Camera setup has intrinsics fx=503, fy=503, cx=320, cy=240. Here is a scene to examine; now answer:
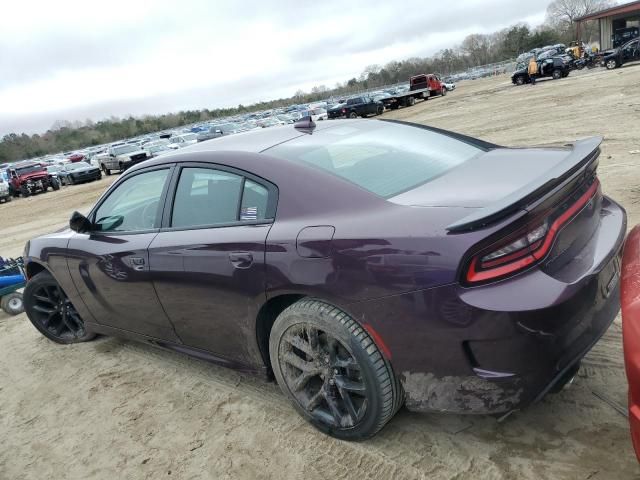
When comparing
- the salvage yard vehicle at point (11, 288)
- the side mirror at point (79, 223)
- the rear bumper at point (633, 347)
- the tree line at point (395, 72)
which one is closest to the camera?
the rear bumper at point (633, 347)

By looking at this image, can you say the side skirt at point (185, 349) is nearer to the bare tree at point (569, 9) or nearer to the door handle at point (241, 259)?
the door handle at point (241, 259)

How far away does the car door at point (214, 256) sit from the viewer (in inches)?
105

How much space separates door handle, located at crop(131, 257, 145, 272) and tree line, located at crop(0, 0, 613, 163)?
3741 inches

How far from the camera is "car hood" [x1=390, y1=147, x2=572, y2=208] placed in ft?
7.38

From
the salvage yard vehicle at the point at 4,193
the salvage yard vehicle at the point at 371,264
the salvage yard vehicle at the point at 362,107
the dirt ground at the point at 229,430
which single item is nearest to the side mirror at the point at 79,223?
the salvage yard vehicle at the point at 371,264

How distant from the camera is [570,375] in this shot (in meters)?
2.16

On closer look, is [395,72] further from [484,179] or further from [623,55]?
[484,179]

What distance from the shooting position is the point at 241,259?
2.68 meters

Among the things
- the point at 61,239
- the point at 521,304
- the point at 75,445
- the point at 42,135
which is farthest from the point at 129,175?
the point at 42,135

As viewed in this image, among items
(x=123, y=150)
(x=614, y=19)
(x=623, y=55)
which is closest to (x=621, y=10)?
(x=614, y=19)

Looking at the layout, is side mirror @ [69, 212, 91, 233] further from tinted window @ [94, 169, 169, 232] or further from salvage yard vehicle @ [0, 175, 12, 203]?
salvage yard vehicle @ [0, 175, 12, 203]

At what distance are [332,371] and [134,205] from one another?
1993mm

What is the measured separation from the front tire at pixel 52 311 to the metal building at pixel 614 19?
50599mm

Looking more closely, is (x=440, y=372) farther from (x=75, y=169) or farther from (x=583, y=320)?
(x=75, y=169)
